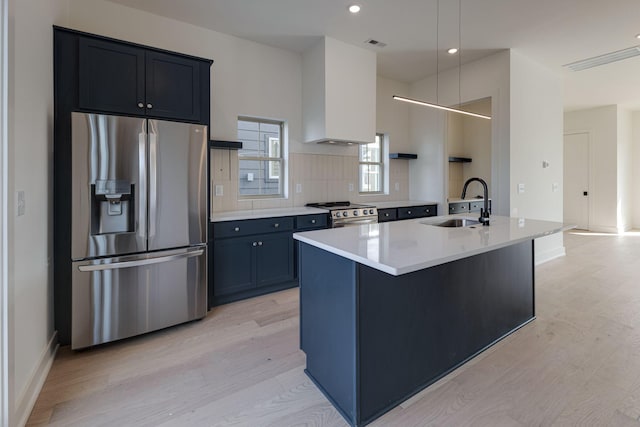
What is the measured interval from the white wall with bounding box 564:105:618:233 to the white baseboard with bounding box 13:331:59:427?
32.1ft

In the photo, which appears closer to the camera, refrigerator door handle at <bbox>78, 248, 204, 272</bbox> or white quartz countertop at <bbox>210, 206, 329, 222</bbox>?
refrigerator door handle at <bbox>78, 248, 204, 272</bbox>

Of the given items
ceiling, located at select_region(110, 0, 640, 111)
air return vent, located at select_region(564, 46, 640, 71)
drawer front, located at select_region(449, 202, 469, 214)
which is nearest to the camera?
ceiling, located at select_region(110, 0, 640, 111)

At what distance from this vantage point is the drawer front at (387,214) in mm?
4250

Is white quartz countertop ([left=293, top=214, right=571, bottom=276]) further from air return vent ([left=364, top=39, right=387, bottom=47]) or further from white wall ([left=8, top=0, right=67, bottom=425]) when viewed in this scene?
air return vent ([left=364, top=39, right=387, bottom=47])

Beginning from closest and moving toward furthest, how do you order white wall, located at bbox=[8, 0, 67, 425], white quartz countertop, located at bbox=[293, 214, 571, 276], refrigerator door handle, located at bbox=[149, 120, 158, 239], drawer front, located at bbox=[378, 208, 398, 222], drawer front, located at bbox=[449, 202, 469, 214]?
white quartz countertop, located at bbox=[293, 214, 571, 276]
white wall, located at bbox=[8, 0, 67, 425]
refrigerator door handle, located at bbox=[149, 120, 158, 239]
drawer front, located at bbox=[378, 208, 398, 222]
drawer front, located at bbox=[449, 202, 469, 214]

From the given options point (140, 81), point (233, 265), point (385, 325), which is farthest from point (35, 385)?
point (140, 81)

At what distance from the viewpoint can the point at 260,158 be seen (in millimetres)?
3951

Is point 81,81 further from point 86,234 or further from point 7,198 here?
point 7,198

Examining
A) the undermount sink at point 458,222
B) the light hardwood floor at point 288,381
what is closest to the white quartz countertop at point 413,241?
the undermount sink at point 458,222

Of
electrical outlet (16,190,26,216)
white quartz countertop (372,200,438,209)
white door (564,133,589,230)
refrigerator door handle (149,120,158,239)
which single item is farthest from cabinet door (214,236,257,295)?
white door (564,133,589,230)

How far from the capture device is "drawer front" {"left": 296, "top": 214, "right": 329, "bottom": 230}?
3.57 metres

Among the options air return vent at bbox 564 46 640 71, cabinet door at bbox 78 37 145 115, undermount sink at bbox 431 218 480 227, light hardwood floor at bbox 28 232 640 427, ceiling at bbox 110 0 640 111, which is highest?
air return vent at bbox 564 46 640 71

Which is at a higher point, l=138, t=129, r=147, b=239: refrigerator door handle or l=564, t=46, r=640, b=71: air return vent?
l=564, t=46, r=640, b=71: air return vent

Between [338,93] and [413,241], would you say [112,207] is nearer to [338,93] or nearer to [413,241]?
[413,241]
